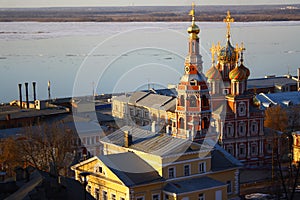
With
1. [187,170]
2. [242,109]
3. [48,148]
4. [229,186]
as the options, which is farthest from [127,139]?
[242,109]

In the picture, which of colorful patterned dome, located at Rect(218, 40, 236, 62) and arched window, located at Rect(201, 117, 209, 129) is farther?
colorful patterned dome, located at Rect(218, 40, 236, 62)

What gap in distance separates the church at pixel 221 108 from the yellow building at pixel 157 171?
120 inches

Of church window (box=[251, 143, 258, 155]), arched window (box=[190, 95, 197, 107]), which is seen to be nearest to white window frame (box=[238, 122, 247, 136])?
church window (box=[251, 143, 258, 155])

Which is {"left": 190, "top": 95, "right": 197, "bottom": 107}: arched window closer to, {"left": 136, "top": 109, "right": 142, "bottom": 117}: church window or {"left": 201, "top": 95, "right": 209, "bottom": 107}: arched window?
{"left": 201, "top": 95, "right": 209, "bottom": 107}: arched window

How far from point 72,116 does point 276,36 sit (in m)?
55.2

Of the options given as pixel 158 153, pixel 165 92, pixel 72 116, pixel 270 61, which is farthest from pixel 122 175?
pixel 270 61

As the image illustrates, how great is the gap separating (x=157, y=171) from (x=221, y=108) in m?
5.96

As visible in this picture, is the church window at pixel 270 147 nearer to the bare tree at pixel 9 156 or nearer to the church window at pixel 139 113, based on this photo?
the church window at pixel 139 113

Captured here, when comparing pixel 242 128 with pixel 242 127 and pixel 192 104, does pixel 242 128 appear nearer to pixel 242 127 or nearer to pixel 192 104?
pixel 242 127

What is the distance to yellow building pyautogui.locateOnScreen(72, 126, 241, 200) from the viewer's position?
12.2 m

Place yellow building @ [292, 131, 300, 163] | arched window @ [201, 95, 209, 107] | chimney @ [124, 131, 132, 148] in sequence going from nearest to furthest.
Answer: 1. chimney @ [124, 131, 132, 148]
2. arched window @ [201, 95, 209, 107]
3. yellow building @ [292, 131, 300, 163]

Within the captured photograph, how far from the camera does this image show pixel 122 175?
12273 millimetres

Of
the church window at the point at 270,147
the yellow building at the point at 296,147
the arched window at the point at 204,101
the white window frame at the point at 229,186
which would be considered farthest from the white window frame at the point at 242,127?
the white window frame at the point at 229,186

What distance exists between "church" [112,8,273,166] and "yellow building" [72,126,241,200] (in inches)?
120
